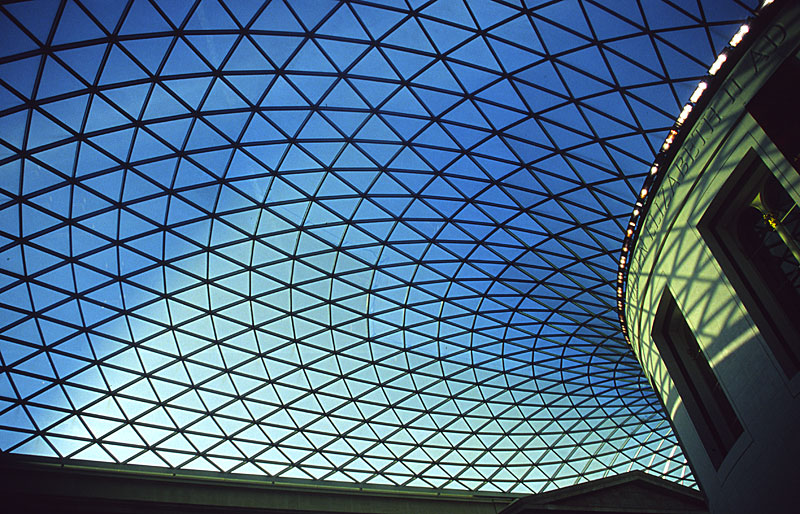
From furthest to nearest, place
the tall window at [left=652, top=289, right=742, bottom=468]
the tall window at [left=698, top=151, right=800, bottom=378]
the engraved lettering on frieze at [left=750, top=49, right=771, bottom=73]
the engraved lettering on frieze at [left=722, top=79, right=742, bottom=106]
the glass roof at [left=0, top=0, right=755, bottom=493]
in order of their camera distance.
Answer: the tall window at [left=652, top=289, right=742, bottom=468]
the glass roof at [left=0, top=0, right=755, bottom=493]
the engraved lettering on frieze at [left=722, top=79, right=742, bottom=106]
the tall window at [left=698, top=151, right=800, bottom=378]
the engraved lettering on frieze at [left=750, top=49, right=771, bottom=73]

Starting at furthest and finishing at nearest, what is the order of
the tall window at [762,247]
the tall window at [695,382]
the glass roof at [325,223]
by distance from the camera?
the tall window at [695,382] < the glass roof at [325,223] < the tall window at [762,247]

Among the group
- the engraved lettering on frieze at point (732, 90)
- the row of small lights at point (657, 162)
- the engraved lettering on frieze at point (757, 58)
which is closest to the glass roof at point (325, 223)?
the row of small lights at point (657, 162)

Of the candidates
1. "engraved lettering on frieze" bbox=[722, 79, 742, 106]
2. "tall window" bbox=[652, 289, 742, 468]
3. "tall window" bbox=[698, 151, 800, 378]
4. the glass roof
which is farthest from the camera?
"tall window" bbox=[652, 289, 742, 468]

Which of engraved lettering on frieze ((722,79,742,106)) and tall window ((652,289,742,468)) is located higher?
engraved lettering on frieze ((722,79,742,106))

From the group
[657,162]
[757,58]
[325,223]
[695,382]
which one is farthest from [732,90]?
[325,223]

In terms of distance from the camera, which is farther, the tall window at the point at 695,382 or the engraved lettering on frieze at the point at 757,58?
the tall window at the point at 695,382

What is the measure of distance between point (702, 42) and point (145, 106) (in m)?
22.7

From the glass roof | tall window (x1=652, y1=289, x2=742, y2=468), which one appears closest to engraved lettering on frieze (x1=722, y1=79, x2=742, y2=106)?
the glass roof

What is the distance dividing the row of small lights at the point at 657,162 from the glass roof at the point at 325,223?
116 cm

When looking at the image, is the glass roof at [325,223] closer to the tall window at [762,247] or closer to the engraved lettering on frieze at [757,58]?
the engraved lettering on frieze at [757,58]

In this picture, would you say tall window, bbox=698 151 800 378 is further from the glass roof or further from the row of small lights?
the glass roof

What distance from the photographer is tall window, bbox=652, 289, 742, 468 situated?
24297mm

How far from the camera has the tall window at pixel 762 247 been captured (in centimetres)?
1916

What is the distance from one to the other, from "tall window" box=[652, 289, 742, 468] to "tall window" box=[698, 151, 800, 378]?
484cm
